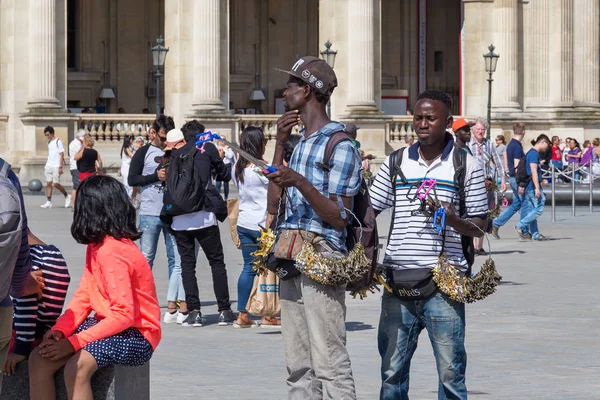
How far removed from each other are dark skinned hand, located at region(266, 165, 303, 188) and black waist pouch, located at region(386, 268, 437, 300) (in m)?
0.78

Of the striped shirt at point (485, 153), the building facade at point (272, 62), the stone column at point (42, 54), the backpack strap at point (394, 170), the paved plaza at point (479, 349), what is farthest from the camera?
the building facade at point (272, 62)

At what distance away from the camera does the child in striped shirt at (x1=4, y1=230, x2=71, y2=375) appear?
7.38 meters

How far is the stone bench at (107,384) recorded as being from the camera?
7.36 meters

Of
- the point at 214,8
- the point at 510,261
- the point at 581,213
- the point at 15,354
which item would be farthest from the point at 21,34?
the point at 15,354

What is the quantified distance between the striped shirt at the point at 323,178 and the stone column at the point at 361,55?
113 feet

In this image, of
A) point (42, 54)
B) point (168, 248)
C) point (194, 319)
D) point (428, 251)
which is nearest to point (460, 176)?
point (428, 251)

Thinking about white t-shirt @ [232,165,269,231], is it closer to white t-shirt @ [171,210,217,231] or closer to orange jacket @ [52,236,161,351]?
white t-shirt @ [171,210,217,231]

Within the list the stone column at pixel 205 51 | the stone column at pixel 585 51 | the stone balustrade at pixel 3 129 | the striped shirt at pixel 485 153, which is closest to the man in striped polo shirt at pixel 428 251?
the striped shirt at pixel 485 153

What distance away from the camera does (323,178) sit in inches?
295

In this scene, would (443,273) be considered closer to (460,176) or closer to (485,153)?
(460,176)

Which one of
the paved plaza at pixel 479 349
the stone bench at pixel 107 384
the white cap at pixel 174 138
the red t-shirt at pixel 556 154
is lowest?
the paved plaza at pixel 479 349

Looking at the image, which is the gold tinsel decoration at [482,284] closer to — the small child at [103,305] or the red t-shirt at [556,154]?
the small child at [103,305]

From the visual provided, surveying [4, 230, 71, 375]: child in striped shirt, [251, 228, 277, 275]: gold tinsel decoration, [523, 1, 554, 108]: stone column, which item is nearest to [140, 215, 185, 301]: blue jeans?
[251, 228, 277, 275]: gold tinsel decoration

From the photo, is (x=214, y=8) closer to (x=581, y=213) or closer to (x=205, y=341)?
(x=581, y=213)
